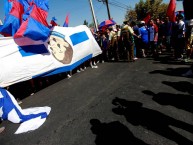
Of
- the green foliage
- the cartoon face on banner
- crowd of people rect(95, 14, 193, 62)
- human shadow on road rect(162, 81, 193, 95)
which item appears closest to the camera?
human shadow on road rect(162, 81, 193, 95)

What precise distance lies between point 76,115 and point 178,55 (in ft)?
20.5

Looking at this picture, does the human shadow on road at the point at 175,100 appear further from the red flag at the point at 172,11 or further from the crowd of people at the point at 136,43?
the red flag at the point at 172,11

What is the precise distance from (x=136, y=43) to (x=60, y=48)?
4.73 meters

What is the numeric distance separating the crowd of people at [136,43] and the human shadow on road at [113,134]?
453 cm

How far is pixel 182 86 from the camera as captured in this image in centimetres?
611

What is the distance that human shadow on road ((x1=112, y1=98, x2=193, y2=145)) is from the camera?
373cm

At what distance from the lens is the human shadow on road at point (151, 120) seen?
373 centimetres

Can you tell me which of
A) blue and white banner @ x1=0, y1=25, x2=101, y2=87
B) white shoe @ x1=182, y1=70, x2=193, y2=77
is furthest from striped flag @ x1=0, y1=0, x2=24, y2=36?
white shoe @ x1=182, y1=70, x2=193, y2=77

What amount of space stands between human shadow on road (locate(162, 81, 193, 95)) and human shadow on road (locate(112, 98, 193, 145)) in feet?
4.89

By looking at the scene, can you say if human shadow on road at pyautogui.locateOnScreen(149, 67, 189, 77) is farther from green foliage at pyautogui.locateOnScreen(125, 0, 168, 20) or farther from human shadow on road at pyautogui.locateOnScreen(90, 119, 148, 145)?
green foliage at pyautogui.locateOnScreen(125, 0, 168, 20)

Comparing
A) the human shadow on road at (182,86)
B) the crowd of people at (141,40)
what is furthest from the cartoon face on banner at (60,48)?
the human shadow on road at (182,86)

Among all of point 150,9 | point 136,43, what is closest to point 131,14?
point 150,9

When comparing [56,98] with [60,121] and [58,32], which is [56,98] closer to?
[60,121]

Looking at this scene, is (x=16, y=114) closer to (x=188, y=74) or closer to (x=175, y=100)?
(x=175, y=100)
